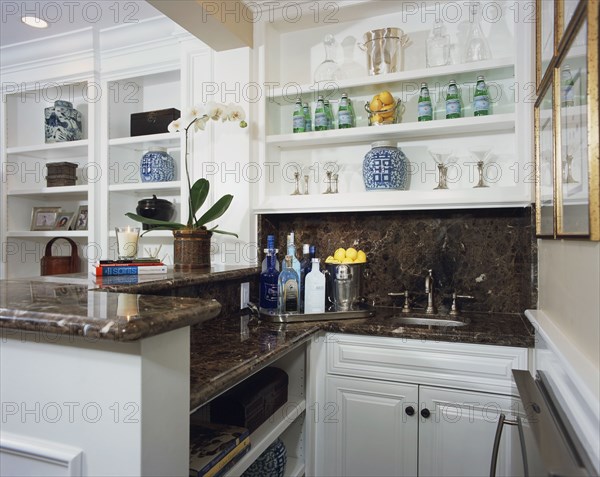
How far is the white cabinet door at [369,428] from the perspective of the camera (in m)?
1.74

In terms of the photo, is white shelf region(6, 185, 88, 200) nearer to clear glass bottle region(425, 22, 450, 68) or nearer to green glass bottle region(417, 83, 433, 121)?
green glass bottle region(417, 83, 433, 121)

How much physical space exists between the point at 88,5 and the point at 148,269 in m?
1.76

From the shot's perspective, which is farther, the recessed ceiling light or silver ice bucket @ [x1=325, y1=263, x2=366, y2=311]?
the recessed ceiling light

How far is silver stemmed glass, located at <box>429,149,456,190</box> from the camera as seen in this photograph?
2.14m

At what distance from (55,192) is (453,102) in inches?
107

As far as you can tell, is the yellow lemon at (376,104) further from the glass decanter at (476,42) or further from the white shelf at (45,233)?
the white shelf at (45,233)

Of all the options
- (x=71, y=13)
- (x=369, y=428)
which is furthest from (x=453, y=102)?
(x=71, y=13)

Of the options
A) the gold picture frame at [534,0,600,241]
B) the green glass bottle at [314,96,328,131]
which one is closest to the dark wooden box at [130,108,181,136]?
the green glass bottle at [314,96,328,131]

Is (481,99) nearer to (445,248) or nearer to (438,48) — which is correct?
(438,48)

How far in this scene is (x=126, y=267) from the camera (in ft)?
5.38

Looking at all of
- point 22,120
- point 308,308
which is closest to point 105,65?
point 22,120

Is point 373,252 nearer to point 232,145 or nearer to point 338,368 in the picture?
point 338,368

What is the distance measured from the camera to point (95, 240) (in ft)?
9.22

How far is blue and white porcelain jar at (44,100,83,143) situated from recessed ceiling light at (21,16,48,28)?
20.5 inches
